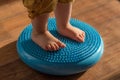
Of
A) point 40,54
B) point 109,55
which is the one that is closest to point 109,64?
point 109,55

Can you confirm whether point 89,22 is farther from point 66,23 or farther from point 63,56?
point 63,56

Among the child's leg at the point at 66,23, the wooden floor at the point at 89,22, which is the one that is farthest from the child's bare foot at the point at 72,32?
the wooden floor at the point at 89,22

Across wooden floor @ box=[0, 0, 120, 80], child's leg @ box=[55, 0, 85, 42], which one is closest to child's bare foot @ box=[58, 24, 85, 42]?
child's leg @ box=[55, 0, 85, 42]

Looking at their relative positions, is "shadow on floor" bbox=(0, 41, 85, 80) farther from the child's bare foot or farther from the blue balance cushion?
the child's bare foot

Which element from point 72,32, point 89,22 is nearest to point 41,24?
point 72,32

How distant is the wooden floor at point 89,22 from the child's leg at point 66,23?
17cm

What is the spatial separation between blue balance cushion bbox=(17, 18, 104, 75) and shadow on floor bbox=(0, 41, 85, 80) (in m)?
0.04

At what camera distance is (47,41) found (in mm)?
1229

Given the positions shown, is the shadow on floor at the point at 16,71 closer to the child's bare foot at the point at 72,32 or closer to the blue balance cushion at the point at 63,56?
the blue balance cushion at the point at 63,56

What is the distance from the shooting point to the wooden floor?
4.13 feet

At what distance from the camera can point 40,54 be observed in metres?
1.21

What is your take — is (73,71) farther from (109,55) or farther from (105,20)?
(105,20)

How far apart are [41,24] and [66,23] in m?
0.15

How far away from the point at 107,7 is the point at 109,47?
1.19ft
